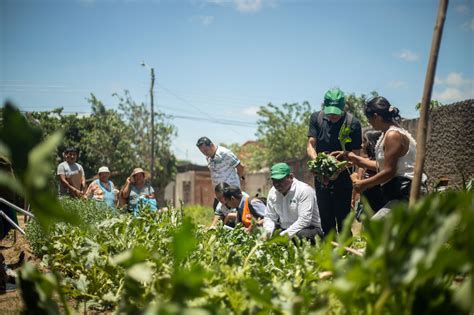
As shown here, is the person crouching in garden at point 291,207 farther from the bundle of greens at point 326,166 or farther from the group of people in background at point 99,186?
the group of people in background at point 99,186

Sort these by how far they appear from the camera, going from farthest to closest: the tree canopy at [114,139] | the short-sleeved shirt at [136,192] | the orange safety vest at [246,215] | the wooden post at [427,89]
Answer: the tree canopy at [114,139]
the short-sleeved shirt at [136,192]
the orange safety vest at [246,215]
the wooden post at [427,89]

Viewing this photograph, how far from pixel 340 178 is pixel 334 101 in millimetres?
763

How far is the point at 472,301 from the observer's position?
121 centimetres

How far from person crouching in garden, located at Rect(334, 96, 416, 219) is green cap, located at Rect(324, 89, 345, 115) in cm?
85

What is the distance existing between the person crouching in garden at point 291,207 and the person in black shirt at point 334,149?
0.11 meters

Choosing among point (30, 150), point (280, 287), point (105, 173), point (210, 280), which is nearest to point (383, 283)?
point (280, 287)

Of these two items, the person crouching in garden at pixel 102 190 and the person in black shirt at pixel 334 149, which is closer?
the person in black shirt at pixel 334 149

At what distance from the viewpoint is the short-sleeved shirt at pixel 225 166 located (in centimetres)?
646

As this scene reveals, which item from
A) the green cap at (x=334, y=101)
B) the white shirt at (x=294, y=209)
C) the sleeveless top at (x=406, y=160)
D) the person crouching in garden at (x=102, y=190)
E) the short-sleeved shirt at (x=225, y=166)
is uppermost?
the green cap at (x=334, y=101)

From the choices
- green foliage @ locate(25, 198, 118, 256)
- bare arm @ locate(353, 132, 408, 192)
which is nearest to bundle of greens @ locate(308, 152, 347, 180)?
bare arm @ locate(353, 132, 408, 192)

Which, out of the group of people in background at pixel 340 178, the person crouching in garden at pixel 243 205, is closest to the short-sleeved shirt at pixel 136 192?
the person crouching in garden at pixel 243 205

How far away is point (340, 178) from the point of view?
178 inches

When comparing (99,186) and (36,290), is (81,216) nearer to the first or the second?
(36,290)

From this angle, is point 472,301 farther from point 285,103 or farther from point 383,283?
point 285,103
